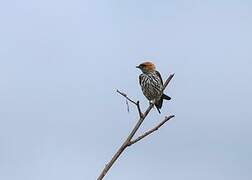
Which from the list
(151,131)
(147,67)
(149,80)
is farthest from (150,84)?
(151,131)

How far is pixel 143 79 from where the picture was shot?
19531 millimetres

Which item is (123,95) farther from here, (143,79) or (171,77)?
(143,79)

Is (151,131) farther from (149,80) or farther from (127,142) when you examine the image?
(149,80)

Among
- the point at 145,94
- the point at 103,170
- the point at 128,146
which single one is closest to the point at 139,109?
the point at 128,146

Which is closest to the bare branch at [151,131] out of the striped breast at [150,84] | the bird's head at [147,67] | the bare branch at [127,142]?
the bare branch at [127,142]

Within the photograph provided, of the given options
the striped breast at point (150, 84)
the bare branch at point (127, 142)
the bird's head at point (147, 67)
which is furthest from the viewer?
the bird's head at point (147, 67)

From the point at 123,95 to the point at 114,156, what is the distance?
156 cm

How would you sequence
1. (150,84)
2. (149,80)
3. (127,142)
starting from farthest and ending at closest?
(149,80) < (150,84) < (127,142)

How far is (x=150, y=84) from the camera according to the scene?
1919cm

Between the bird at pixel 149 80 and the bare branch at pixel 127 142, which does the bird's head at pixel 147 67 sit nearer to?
the bird at pixel 149 80

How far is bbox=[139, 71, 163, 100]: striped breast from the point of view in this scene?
62.4 feet

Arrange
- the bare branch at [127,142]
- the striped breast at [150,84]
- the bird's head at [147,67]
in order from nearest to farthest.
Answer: the bare branch at [127,142], the striped breast at [150,84], the bird's head at [147,67]

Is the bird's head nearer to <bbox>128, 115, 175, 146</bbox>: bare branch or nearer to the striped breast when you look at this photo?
the striped breast

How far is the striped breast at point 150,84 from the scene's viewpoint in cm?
1903
